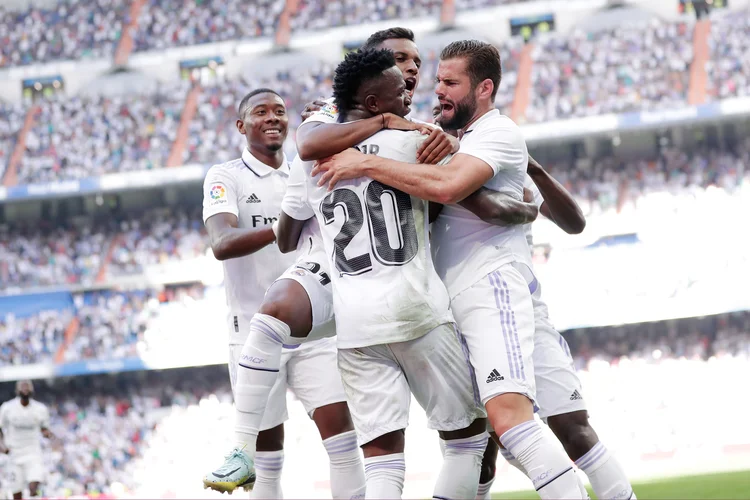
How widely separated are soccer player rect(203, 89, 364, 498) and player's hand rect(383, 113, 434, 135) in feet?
4.78

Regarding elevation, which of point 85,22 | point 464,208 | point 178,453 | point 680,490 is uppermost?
point 85,22

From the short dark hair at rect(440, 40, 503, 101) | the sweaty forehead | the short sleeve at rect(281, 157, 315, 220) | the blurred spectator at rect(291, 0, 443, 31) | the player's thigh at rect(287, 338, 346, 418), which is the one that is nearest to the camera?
the short dark hair at rect(440, 40, 503, 101)

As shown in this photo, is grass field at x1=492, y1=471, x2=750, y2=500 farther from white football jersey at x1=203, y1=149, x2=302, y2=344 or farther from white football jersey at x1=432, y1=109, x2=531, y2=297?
white football jersey at x1=203, y1=149, x2=302, y2=344

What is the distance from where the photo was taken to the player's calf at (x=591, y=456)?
5055mm

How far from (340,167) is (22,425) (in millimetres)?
11159

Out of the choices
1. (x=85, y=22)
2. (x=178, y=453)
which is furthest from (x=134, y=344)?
(x=85, y=22)

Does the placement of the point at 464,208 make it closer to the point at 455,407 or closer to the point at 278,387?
the point at 455,407

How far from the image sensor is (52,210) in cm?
3139

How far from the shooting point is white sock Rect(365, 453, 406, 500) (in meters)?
4.33

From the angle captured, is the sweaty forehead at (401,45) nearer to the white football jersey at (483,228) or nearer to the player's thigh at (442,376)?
the white football jersey at (483,228)

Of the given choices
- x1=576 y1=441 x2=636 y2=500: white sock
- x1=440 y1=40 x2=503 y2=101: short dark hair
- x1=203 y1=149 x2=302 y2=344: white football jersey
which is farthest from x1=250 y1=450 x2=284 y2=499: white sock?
x1=440 y1=40 x2=503 y2=101: short dark hair

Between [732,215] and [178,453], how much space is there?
584 inches

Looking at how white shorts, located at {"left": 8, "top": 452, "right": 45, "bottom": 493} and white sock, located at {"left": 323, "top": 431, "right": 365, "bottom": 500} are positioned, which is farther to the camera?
white shorts, located at {"left": 8, "top": 452, "right": 45, "bottom": 493}

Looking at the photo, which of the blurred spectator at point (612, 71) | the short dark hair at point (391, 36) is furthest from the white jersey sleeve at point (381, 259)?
the blurred spectator at point (612, 71)
